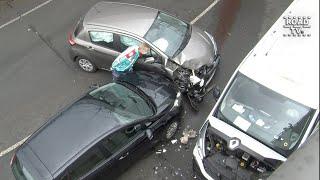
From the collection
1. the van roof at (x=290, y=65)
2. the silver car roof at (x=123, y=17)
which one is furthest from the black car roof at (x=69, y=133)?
the van roof at (x=290, y=65)

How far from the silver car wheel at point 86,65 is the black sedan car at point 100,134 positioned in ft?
6.62

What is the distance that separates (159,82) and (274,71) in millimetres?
2696

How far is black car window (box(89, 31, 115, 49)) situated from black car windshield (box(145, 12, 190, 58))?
937 mm

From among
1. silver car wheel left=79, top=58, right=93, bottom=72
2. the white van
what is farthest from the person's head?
the white van

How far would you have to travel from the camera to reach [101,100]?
9.54 metres

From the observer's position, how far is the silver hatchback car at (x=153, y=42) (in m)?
10.8

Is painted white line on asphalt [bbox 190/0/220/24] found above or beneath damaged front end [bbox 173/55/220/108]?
above

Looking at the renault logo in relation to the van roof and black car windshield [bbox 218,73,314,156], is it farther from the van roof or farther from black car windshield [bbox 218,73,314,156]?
the van roof

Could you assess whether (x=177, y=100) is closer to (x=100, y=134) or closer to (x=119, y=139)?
(x=119, y=139)

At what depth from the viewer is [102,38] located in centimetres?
1119

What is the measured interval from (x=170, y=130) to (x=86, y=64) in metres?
3.15

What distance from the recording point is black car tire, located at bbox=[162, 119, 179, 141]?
10070 mm

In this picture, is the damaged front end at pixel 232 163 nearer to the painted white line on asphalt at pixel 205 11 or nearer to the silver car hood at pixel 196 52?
the silver car hood at pixel 196 52

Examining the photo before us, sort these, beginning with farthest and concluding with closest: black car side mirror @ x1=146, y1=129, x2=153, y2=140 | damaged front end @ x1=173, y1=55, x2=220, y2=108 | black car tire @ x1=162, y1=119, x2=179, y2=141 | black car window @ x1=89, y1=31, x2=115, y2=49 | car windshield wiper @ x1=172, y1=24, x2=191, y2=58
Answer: black car window @ x1=89, y1=31, x2=115, y2=49
car windshield wiper @ x1=172, y1=24, x2=191, y2=58
damaged front end @ x1=173, y1=55, x2=220, y2=108
black car tire @ x1=162, y1=119, x2=179, y2=141
black car side mirror @ x1=146, y1=129, x2=153, y2=140
